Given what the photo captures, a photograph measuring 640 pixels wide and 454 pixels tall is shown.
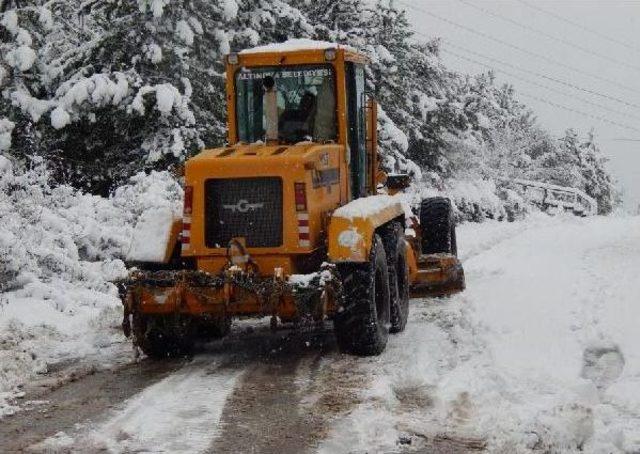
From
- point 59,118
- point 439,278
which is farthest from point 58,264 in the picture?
point 439,278

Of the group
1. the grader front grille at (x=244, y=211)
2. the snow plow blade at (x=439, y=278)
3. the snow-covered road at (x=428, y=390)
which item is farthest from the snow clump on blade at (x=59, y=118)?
the grader front grille at (x=244, y=211)

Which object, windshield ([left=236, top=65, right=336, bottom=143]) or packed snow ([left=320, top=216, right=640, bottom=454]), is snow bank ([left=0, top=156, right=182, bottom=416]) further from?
packed snow ([left=320, top=216, right=640, bottom=454])

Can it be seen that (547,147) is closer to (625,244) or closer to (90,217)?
(625,244)

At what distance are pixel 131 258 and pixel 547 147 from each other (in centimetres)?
5541

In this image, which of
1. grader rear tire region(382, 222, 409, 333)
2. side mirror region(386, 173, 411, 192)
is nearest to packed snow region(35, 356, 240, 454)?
grader rear tire region(382, 222, 409, 333)

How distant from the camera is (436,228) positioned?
11.7 m

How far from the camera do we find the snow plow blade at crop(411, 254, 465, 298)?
35.0 feet

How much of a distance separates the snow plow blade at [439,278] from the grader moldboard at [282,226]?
3.97 feet

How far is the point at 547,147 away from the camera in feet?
200

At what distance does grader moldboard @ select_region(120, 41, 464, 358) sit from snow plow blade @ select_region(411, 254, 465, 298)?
1.21 metres

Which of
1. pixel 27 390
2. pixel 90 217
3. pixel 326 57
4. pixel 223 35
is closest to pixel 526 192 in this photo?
pixel 223 35

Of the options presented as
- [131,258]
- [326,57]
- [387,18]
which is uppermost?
[387,18]

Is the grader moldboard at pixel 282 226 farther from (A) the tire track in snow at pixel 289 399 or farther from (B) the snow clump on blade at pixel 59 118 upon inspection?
(B) the snow clump on blade at pixel 59 118

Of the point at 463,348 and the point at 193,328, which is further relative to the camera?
the point at 193,328
